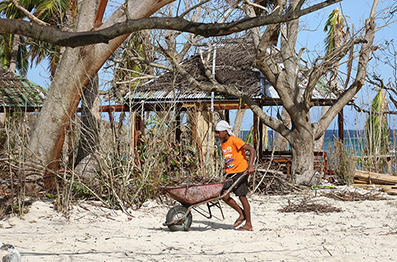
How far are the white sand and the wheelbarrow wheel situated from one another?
0.13m

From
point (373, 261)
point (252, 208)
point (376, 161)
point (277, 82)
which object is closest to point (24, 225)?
point (252, 208)

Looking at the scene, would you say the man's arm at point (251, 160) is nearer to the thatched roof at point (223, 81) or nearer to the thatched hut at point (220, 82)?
the thatched hut at point (220, 82)

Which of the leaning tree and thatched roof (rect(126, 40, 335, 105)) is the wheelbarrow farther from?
thatched roof (rect(126, 40, 335, 105))

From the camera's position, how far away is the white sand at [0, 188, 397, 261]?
13.0 ft

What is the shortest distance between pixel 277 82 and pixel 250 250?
5656 mm

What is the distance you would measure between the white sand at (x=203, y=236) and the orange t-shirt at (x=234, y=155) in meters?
0.85

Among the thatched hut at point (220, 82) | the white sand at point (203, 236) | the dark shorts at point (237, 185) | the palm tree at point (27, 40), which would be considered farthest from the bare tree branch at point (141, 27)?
the palm tree at point (27, 40)

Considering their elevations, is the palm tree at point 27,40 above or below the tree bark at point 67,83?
above

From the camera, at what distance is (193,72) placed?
464 inches

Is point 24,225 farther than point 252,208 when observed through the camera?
No

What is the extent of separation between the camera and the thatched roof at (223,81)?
10602 millimetres

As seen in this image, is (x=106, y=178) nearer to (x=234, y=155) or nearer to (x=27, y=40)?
(x=234, y=155)

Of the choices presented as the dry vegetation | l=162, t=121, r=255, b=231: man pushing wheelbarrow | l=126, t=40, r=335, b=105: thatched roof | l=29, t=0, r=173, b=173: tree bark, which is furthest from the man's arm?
l=126, t=40, r=335, b=105: thatched roof

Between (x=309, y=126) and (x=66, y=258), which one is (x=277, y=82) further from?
(x=66, y=258)
